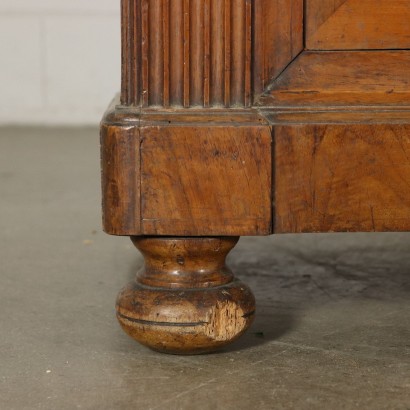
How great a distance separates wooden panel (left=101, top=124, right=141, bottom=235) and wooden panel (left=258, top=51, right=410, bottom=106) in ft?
0.48

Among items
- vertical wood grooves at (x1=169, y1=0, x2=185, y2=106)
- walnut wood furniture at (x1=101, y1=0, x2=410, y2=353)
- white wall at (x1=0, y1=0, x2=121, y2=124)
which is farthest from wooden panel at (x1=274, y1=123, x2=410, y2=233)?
white wall at (x1=0, y1=0, x2=121, y2=124)

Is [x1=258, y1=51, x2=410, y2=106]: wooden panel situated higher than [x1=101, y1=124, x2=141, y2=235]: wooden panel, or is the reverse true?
[x1=258, y1=51, x2=410, y2=106]: wooden panel

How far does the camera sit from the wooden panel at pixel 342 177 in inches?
36.2

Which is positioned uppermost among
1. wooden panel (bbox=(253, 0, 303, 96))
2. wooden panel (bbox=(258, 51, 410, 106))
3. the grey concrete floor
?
wooden panel (bbox=(253, 0, 303, 96))

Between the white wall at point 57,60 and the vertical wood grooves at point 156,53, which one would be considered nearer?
the vertical wood grooves at point 156,53

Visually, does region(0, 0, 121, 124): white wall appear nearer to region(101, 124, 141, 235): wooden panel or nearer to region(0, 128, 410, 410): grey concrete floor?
region(0, 128, 410, 410): grey concrete floor

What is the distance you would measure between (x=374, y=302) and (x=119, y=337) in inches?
13.6

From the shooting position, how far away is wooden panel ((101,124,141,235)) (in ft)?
2.99

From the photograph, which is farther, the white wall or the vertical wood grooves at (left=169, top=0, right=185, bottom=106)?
the white wall

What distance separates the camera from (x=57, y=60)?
3.49 m

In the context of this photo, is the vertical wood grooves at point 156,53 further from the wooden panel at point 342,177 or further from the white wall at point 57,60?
the white wall at point 57,60

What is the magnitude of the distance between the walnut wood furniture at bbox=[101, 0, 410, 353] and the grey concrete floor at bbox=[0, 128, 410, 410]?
0.06 meters

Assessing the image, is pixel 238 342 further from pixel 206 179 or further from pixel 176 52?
pixel 176 52

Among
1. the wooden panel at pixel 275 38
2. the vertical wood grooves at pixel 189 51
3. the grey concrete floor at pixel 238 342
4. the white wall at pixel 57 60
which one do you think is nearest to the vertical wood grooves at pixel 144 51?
the vertical wood grooves at pixel 189 51
